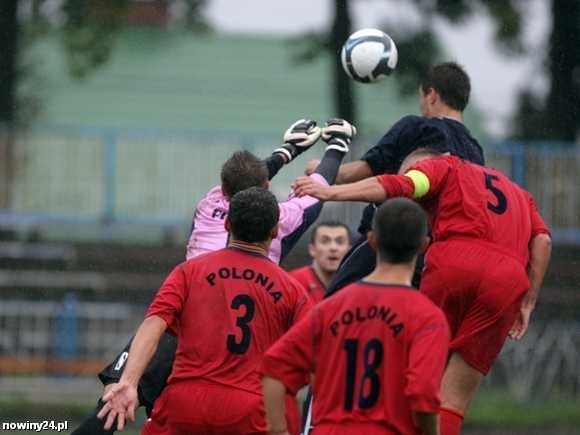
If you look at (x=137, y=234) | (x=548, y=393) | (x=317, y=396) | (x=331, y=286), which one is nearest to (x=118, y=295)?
(x=137, y=234)

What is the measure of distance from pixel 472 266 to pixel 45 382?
10.7 m

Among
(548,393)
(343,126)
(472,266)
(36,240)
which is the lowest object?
(548,393)

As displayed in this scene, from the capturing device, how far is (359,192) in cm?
803

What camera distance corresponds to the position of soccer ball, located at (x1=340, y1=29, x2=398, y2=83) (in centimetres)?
926

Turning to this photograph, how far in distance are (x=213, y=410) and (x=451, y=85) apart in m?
2.30

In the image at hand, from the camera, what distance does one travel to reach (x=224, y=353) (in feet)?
25.2

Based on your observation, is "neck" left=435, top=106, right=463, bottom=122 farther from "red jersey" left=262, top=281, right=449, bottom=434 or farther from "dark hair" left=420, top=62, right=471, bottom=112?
"red jersey" left=262, top=281, right=449, bottom=434

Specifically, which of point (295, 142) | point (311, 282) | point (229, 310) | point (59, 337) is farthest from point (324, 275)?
point (59, 337)

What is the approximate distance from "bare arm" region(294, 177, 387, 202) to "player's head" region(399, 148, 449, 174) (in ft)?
2.34

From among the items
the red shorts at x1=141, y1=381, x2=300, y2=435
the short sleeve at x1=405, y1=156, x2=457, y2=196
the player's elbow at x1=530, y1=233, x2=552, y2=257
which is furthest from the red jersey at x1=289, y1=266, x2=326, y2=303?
the red shorts at x1=141, y1=381, x2=300, y2=435

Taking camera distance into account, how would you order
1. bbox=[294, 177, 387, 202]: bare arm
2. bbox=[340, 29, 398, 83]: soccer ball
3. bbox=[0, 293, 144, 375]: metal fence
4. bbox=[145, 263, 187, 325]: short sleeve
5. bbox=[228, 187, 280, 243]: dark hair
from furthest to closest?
bbox=[0, 293, 144, 375]: metal fence
bbox=[340, 29, 398, 83]: soccer ball
bbox=[294, 177, 387, 202]: bare arm
bbox=[228, 187, 280, 243]: dark hair
bbox=[145, 263, 187, 325]: short sleeve

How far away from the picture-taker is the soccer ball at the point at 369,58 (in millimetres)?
9258

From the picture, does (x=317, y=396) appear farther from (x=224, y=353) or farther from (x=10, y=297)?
(x=10, y=297)

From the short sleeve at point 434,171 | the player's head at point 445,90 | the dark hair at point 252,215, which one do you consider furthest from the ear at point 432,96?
the dark hair at point 252,215
